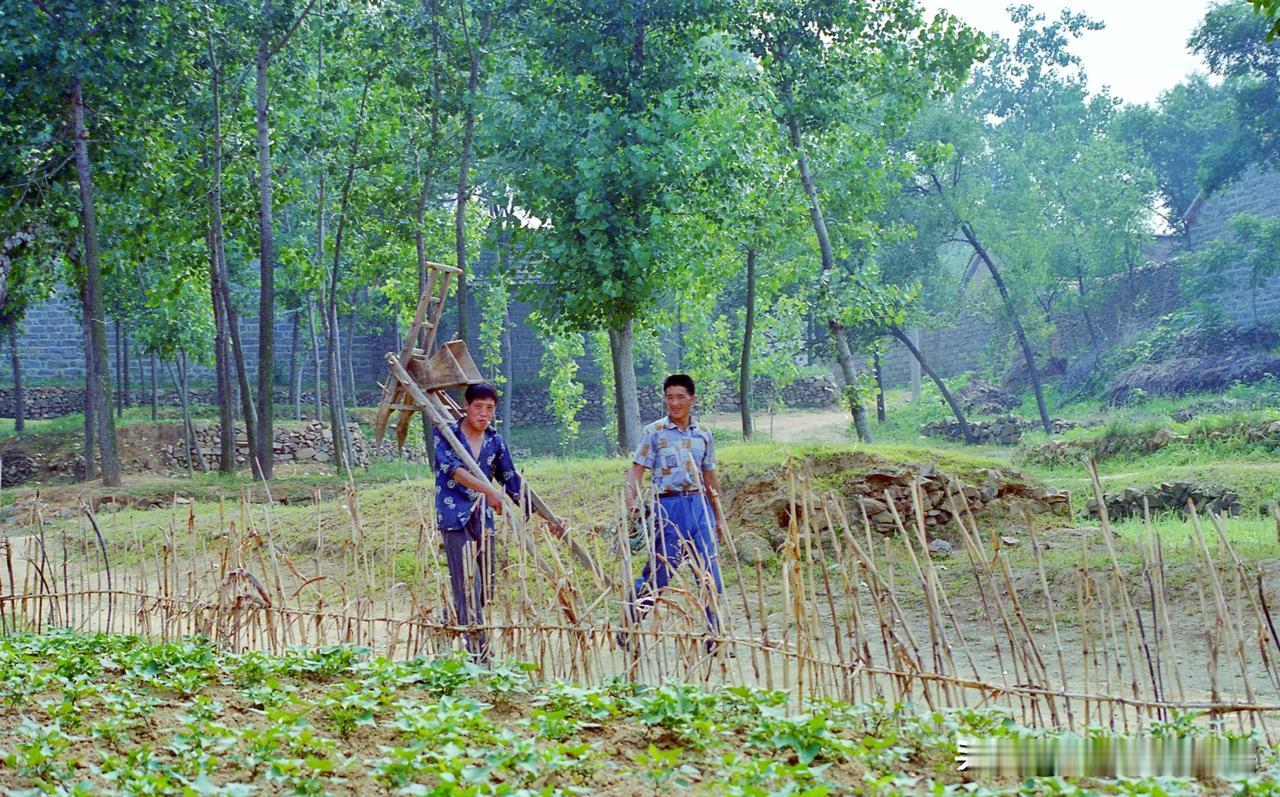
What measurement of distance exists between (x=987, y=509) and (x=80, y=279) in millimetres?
11551

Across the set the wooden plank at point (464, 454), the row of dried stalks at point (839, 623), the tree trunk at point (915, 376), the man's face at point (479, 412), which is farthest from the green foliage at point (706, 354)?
the man's face at point (479, 412)

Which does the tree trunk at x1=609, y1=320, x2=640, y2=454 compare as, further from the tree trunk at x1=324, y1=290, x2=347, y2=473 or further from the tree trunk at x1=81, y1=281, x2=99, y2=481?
the tree trunk at x1=81, y1=281, x2=99, y2=481

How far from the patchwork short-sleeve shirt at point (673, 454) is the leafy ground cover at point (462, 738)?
1578 millimetres

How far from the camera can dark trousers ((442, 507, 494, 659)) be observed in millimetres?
5547

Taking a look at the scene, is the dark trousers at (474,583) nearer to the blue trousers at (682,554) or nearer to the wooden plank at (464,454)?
the wooden plank at (464,454)

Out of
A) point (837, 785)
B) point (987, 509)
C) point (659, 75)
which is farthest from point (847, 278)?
point (837, 785)

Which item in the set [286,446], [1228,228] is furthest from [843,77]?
[1228,228]

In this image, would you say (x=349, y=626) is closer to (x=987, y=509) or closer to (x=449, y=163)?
(x=987, y=509)

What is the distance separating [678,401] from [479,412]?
0.97 m

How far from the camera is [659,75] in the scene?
503 inches

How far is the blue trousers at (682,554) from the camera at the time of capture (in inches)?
196

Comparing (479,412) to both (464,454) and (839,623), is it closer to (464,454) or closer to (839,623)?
(464,454)

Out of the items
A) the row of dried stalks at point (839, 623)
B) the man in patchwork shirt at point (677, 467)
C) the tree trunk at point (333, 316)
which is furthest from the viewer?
the tree trunk at point (333, 316)

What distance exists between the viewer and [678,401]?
6.20m
